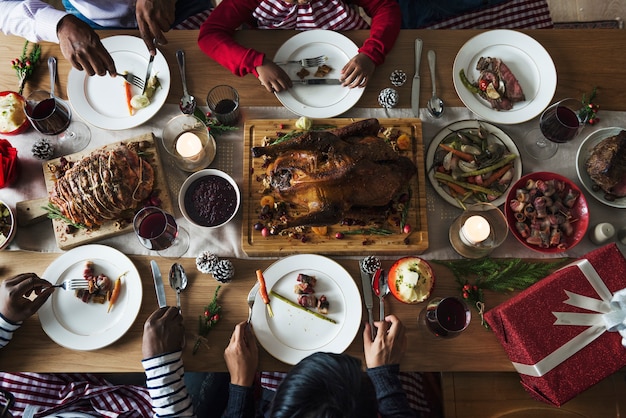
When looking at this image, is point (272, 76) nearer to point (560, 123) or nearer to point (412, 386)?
point (560, 123)

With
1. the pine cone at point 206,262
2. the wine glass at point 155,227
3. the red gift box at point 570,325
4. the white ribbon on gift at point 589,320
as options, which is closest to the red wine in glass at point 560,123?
the red gift box at point 570,325

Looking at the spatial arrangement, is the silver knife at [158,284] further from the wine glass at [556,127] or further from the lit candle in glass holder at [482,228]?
the wine glass at [556,127]

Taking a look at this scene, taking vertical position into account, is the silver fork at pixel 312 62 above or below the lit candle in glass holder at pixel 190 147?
above

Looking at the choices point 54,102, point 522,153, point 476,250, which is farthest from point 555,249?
point 54,102

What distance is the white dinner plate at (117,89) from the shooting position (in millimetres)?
1866

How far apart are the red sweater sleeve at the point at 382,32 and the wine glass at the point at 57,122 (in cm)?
127

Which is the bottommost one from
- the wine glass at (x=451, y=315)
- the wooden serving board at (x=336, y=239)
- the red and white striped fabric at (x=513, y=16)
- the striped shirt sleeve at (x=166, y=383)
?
the striped shirt sleeve at (x=166, y=383)

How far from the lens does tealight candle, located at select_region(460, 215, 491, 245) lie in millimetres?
1628

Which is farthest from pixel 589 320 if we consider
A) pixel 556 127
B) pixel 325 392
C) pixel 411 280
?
pixel 325 392

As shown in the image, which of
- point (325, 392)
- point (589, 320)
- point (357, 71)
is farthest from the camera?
point (357, 71)

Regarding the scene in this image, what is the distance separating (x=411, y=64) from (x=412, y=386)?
1495 millimetres

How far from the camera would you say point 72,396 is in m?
1.89

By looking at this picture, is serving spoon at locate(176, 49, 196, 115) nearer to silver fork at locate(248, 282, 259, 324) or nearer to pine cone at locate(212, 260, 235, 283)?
pine cone at locate(212, 260, 235, 283)

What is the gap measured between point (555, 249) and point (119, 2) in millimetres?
2312
